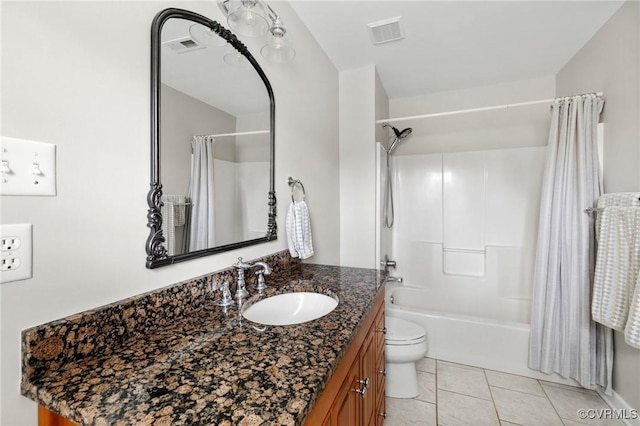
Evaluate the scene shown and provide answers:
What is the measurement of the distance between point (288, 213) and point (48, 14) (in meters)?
1.13

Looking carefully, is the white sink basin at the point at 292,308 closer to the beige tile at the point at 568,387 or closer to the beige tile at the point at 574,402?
the beige tile at the point at 574,402

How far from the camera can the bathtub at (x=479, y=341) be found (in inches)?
85.4

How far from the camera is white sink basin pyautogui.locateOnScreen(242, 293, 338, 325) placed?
44.7 inches

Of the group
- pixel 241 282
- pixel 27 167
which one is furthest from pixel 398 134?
pixel 27 167

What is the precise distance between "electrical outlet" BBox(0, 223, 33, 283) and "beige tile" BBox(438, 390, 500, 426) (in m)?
2.06

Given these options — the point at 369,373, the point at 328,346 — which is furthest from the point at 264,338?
the point at 369,373

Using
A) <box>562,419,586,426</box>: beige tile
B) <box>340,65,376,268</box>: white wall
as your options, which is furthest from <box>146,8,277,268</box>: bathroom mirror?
<box>562,419,586,426</box>: beige tile

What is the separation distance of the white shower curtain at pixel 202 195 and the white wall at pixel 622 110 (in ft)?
7.28

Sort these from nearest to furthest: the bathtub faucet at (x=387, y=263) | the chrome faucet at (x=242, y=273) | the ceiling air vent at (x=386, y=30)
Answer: the chrome faucet at (x=242, y=273), the ceiling air vent at (x=386, y=30), the bathtub faucet at (x=387, y=263)

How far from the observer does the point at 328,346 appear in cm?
73

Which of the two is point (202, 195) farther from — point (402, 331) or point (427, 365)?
point (427, 365)

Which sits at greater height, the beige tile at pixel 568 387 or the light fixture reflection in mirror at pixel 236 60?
the light fixture reflection in mirror at pixel 236 60

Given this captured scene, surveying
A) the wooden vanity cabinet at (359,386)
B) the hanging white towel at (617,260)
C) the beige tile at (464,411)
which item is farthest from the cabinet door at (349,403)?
the hanging white towel at (617,260)

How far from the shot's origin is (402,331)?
81.8 inches
